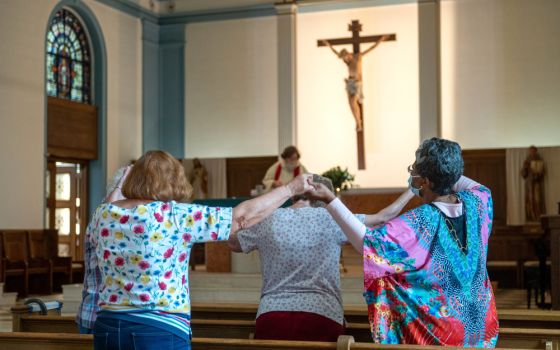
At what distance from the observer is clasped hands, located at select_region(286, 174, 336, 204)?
2.83 metres

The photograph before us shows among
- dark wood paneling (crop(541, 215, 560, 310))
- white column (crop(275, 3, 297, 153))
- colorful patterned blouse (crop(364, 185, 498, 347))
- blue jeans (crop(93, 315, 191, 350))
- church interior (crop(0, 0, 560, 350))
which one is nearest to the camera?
blue jeans (crop(93, 315, 191, 350))

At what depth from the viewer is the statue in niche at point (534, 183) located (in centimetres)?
1329

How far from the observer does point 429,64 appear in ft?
44.5

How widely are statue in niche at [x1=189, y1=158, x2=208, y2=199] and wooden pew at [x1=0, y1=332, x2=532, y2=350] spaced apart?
37.5 feet

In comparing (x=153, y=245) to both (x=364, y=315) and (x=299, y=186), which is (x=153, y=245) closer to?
(x=299, y=186)

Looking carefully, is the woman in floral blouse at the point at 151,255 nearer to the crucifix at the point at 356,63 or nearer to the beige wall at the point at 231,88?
the crucifix at the point at 356,63

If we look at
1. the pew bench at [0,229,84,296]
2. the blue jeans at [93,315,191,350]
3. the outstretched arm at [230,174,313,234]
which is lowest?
the pew bench at [0,229,84,296]

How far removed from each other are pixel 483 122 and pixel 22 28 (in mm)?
7673

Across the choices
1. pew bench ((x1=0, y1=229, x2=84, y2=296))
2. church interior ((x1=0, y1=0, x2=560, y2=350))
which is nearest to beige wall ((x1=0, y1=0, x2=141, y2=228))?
church interior ((x1=0, y1=0, x2=560, y2=350))

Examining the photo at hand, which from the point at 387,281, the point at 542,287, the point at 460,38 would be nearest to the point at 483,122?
the point at 460,38

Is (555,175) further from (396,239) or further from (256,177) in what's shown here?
(396,239)

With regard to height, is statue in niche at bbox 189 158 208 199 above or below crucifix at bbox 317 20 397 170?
below

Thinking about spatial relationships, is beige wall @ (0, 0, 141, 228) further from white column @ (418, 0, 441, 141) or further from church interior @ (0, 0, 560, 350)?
white column @ (418, 0, 441, 141)

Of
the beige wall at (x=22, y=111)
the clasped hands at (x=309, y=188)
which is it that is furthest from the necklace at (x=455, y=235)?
the beige wall at (x=22, y=111)
